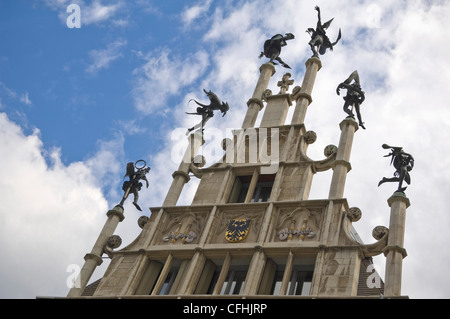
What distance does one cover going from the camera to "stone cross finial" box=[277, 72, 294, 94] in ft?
71.1

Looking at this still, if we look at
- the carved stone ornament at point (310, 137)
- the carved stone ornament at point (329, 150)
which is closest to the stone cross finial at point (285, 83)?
the carved stone ornament at point (310, 137)

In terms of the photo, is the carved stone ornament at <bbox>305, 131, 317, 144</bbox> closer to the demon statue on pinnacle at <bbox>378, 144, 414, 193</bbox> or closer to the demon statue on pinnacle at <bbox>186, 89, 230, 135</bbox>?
the demon statue on pinnacle at <bbox>378, 144, 414, 193</bbox>

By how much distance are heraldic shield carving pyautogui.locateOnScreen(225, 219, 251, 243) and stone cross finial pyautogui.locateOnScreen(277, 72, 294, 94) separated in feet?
20.9

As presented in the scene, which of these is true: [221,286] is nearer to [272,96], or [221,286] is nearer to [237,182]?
[237,182]

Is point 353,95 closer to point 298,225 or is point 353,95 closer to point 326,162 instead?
point 326,162

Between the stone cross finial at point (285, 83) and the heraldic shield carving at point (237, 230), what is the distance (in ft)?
20.9

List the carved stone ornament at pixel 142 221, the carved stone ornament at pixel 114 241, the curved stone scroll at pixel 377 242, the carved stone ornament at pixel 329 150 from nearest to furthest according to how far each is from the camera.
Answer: the curved stone scroll at pixel 377 242
the carved stone ornament at pixel 329 150
the carved stone ornament at pixel 114 241
the carved stone ornament at pixel 142 221

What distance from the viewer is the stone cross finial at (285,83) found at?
21.7m

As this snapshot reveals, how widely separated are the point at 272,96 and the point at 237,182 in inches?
156

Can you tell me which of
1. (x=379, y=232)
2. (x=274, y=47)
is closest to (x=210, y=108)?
(x=274, y=47)

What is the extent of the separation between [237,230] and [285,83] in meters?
7.23

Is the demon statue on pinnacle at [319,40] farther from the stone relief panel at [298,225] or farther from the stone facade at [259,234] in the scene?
the stone relief panel at [298,225]

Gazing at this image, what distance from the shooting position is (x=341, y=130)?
18.4 m
